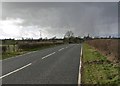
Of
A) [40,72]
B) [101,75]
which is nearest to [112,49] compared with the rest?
[101,75]

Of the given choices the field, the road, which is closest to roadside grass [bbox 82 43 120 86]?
the road

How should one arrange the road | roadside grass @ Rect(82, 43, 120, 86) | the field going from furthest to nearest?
1. the field
2. the road
3. roadside grass @ Rect(82, 43, 120, 86)

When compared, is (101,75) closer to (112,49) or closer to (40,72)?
(40,72)

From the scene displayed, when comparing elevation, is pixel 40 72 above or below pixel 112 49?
below

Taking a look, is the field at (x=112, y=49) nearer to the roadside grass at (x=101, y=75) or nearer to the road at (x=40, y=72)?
the roadside grass at (x=101, y=75)

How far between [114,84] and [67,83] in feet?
6.32

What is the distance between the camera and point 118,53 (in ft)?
61.8

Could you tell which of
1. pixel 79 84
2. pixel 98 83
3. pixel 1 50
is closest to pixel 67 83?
pixel 79 84

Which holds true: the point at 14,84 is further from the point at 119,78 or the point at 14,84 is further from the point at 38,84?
the point at 119,78

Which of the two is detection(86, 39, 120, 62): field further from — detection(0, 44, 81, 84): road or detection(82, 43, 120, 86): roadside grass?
detection(0, 44, 81, 84): road

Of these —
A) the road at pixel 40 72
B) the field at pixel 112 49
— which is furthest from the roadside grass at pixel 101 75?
the field at pixel 112 49

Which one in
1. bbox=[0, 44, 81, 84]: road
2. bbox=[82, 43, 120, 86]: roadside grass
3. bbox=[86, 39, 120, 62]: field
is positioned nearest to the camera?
bbox=[82, 43, 120, 86]: roadside grass

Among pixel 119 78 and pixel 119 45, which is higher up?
pixel 119 45

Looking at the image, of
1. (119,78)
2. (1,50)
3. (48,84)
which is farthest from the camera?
(1,50)
